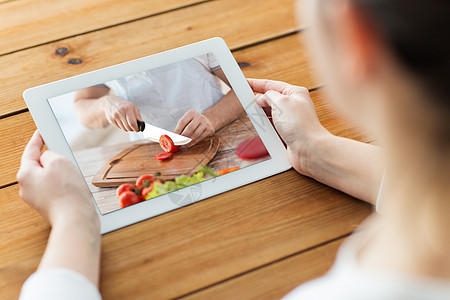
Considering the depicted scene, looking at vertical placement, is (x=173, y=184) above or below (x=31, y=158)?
below

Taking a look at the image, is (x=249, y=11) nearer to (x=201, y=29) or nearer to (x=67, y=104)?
(x=201, y=29)

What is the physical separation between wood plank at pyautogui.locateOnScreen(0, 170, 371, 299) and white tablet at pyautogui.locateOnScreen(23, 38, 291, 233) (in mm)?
27

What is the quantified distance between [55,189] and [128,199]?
0.32 ft

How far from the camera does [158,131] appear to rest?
76 centimetres

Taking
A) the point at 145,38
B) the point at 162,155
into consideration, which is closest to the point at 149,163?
the point at 162,155

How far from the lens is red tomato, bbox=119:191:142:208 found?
0.68 m

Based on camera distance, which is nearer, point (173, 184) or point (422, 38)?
point (422, 38)

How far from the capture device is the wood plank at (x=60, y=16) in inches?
38.2

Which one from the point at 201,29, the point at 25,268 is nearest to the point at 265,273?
the point at 25,268

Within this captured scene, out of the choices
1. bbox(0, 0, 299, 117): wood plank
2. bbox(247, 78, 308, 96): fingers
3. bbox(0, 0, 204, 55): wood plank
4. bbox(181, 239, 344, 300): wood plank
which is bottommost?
bbox(181, 239, 344, 300): wood plank

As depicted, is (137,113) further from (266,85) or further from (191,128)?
(266,85)

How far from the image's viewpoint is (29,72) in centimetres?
90

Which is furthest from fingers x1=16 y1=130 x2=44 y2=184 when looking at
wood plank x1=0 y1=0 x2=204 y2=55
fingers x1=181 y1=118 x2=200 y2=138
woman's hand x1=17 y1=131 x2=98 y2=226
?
wood plank x1=0 y1=0 x2=204 y2=55

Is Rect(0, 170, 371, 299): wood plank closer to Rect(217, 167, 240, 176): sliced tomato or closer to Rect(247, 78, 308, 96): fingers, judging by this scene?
Rect(217, 167, 240, 176): sliced tomato
